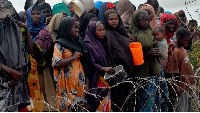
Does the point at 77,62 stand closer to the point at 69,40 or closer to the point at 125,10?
the point at 69,40

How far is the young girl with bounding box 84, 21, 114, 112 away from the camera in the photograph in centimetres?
379

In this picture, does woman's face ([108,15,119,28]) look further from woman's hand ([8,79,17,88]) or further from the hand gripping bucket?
woman's hand ([8,79,17,88])

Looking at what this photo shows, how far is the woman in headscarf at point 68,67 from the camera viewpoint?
361 centimetres

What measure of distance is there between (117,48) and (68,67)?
855 millimetres

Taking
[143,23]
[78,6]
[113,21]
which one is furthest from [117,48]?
[78,6]

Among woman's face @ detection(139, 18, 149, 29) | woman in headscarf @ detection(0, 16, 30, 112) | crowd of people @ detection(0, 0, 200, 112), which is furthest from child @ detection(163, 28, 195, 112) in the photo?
woman in headscarf @ detection(0, 16, 30, 112)

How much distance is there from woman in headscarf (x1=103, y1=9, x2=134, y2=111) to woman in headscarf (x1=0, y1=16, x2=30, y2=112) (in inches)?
51.3

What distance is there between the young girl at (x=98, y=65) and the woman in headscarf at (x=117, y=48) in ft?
0.49

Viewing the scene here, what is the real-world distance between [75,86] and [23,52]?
838 mm

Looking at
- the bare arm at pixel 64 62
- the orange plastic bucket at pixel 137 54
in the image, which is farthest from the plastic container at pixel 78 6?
the bare arm at pixel 64 62

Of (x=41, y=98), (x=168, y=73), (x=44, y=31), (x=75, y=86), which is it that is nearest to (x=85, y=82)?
(x=75, y=86)

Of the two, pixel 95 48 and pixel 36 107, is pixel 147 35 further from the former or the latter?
pixel 36 107

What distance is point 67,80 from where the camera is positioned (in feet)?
12.0

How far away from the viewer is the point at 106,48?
159 inches
